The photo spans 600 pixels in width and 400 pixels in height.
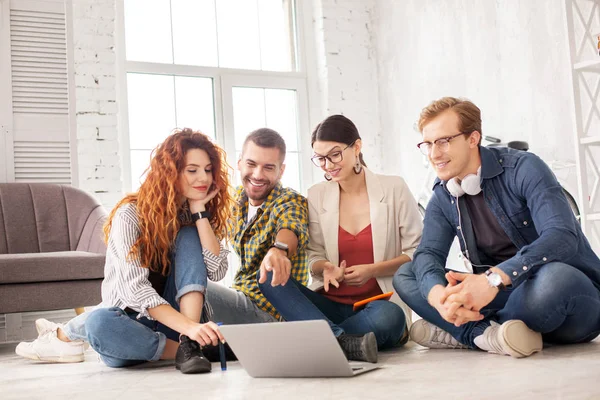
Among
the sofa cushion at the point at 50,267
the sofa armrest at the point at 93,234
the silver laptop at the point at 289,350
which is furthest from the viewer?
the sofa armrest at the point at 93,234

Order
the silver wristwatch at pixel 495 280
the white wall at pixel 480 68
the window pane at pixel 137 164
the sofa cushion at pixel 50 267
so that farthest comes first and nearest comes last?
the window pane at pixel 137 164, the white wall at pixel 480 68, the sofa cushion at pixel 50 267, the silver wristwatch at pixel 495 280

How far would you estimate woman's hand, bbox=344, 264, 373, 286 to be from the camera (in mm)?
2012

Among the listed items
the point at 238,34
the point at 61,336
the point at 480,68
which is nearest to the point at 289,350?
the point at 61,336

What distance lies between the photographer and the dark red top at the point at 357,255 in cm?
211

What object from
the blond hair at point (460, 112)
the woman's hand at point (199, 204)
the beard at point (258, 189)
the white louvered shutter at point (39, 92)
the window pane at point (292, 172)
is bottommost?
the woman's hand at point (199, 204)

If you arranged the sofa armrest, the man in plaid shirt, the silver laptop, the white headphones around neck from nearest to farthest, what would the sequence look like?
the silver laptop, the white headphones around neck, the man in plaid shirt, the sofa armrest

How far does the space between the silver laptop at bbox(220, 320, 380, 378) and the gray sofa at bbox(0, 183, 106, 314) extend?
1585 millimetres

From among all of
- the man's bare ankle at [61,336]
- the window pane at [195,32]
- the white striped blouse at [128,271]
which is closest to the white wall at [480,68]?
the window pane at [195,32]

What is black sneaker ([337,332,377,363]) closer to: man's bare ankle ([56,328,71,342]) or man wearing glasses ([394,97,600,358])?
man wearing glasses ([394,97,600,358])

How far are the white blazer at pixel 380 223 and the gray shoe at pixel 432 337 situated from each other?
0.61ft

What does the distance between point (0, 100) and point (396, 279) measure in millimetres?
2545

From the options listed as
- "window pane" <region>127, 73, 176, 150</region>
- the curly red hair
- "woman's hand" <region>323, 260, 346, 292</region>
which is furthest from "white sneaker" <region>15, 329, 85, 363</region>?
"window pane" <region>127, 73, 176, 150</region>

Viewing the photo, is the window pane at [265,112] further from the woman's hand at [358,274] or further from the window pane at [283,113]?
the woman's hand at [358,274]

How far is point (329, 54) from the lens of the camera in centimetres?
478
